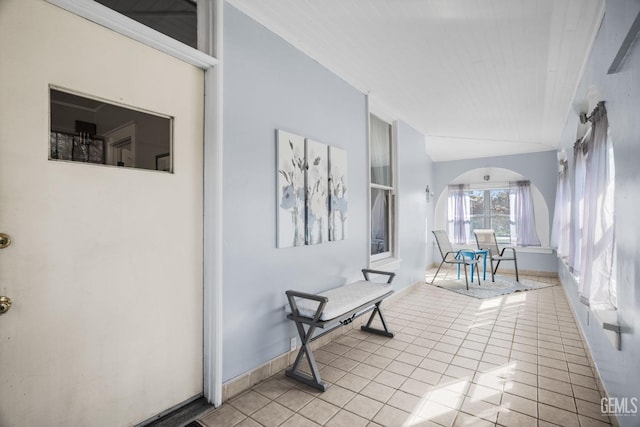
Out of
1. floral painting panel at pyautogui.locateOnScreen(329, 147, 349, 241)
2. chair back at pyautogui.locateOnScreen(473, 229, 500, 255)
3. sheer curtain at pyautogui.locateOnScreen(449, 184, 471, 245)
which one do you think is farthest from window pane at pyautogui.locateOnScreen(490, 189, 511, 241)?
floral painting panel at pyautogui.locateOnScreen(329, 147, 349, 241)

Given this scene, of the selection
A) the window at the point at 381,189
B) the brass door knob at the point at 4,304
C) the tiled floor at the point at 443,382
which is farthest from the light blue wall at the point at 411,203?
the brass door knob at the point at 4,304

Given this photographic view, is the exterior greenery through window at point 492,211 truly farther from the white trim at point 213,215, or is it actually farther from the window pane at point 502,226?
the white trim at point 213,215

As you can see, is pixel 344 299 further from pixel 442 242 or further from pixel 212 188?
pixel 442 242

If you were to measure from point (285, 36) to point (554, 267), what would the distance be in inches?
267

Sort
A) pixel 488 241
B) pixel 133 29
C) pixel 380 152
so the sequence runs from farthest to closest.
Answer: pixel 488 241 < pixel 380 152 < pixel 133 29

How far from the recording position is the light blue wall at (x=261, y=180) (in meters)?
2.15

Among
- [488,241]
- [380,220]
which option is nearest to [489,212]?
[488,241]

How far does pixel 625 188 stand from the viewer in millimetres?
1636

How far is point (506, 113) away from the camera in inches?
173

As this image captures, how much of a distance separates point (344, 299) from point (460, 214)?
6130 millimetres

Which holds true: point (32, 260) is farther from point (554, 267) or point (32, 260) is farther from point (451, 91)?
point (554, 267)

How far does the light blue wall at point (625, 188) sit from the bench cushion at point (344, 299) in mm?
1615

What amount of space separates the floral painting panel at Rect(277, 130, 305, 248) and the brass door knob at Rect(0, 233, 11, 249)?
152 cm

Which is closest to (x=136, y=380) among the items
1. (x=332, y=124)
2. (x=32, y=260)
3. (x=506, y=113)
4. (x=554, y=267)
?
(x=32, y=260)
